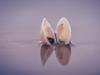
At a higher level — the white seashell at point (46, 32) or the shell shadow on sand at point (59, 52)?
the white seashell at point (46, 32)

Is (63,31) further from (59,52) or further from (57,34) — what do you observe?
(59,52)

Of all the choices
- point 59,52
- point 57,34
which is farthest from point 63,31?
point 59,52

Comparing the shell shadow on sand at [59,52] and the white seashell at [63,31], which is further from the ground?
the white seashell at [63,31]

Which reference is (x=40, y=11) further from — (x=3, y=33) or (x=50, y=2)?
(x=3, y=33)

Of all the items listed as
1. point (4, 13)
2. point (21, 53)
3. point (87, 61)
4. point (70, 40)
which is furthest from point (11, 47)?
point (87, 61)

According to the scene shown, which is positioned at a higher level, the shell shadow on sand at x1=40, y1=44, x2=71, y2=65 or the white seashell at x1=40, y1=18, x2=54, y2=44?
the white seashell at x1=40, y1=18, x2=54, y2=44

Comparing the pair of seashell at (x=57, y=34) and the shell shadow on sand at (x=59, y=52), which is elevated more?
the pair of seashell at (x=57, y=34)

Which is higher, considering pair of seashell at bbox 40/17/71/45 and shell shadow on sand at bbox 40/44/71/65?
pair of seashell at bbox 40/17/71/45
